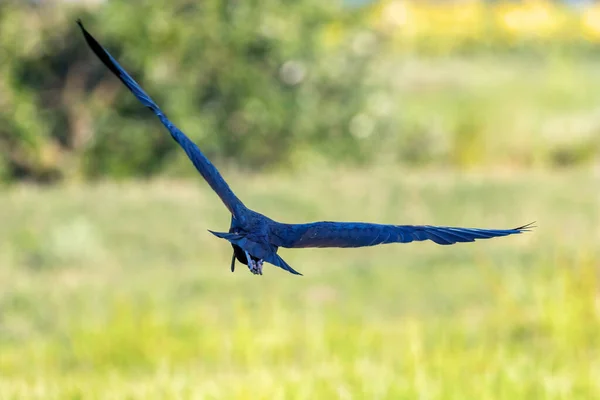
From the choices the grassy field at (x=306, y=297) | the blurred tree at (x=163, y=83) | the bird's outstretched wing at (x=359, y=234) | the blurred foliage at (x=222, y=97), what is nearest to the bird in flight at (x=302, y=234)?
the bird's outstretched wing at (x=359, y=234)

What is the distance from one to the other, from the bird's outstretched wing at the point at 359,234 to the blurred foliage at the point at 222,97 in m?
9.53

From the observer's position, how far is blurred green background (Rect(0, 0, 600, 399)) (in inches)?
186

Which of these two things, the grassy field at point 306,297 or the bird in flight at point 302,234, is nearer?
the bird in flight at point 302,234

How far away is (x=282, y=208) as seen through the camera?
878 centimetres

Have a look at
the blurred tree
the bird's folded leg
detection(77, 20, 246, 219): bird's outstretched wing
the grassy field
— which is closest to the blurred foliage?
the blurred tree

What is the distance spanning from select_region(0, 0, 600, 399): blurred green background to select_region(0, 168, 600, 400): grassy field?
0.02 metres

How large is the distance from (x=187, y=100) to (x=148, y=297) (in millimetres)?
5100

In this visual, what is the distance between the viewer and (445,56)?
20.2 m

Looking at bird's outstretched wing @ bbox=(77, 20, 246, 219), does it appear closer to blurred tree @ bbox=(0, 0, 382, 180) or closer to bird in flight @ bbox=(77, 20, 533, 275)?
bird in flight @ bbox=(77, 20, 533, 275)

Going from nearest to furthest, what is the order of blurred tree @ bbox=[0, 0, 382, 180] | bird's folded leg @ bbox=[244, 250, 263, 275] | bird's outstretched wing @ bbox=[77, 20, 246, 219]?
bird's folded leg @ bbox=[244, 250, 263, 275], bird's outstretched wing @ bbox=[77, 20, 246, 219], blurred tree @ bbox=[0, 0, 382, 180]

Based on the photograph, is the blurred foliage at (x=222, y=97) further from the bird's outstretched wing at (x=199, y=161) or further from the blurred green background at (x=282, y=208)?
the bird's outstretched wing at (x=199, y=161)

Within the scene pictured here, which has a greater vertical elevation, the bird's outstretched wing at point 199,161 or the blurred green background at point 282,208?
the blurred green background at point 282,208

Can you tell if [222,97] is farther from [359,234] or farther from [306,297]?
[359,234]

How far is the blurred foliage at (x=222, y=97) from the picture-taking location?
11234 millimetres
